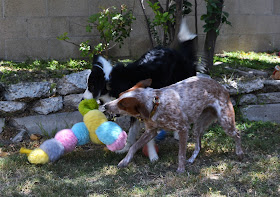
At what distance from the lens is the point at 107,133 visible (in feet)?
13.8

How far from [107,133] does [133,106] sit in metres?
0.58

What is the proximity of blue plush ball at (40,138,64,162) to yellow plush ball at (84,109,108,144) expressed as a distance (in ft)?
1.21

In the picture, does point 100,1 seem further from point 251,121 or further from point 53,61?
point 251,121

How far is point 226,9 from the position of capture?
25.3 ft

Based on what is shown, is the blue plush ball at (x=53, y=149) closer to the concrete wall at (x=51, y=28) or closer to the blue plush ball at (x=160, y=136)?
the blue plush ball at (x=160, y=136)

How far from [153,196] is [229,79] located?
333cm

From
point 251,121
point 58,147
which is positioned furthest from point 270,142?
point 58,147

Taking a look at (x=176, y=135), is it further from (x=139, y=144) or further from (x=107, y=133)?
(x=107, y=133)

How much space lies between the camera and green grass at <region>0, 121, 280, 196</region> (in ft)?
11.7

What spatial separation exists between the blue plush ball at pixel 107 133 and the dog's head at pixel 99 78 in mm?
545

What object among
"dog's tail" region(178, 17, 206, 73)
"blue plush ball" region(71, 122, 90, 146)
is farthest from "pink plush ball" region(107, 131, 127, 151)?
"dog's tail" region(178, 17, 206, 73)

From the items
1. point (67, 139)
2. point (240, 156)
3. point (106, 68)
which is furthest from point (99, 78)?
point (240, 156)

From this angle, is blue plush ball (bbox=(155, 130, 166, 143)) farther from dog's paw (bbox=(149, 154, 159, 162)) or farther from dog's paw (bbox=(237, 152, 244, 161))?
dog's paw (bbox=(237, 152, 244, 161))

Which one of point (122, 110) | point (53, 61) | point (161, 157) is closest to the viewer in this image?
point (122, 110)
